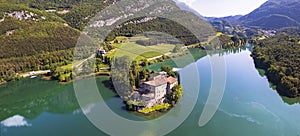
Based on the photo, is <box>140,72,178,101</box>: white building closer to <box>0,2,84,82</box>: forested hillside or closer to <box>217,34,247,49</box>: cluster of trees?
<box>0,2,84,82</box>: forested hillside

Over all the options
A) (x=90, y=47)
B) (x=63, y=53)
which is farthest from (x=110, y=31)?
(x=63, y=53)

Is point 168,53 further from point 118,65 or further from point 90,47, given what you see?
point 118,65

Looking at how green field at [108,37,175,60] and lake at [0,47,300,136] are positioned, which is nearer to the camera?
lake at [0,47,300,136]

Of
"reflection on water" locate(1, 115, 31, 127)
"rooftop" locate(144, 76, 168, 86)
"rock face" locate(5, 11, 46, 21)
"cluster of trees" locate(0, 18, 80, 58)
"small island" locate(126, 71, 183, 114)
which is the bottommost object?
"reflection on water" locate(1, 115, 31, 127)

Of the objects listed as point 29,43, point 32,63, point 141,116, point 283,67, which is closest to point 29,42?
point 29,43

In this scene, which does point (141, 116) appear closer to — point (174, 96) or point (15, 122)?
point (174, 96)

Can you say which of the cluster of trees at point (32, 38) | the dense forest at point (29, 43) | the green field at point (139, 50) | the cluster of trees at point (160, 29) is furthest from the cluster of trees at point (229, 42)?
the cluster of trees at point (32, 38)

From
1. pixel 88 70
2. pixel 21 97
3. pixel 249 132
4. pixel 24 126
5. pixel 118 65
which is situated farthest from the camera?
pixel 88 70

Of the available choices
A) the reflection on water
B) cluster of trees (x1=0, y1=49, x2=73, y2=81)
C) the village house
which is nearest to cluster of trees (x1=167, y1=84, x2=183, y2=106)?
the village house
